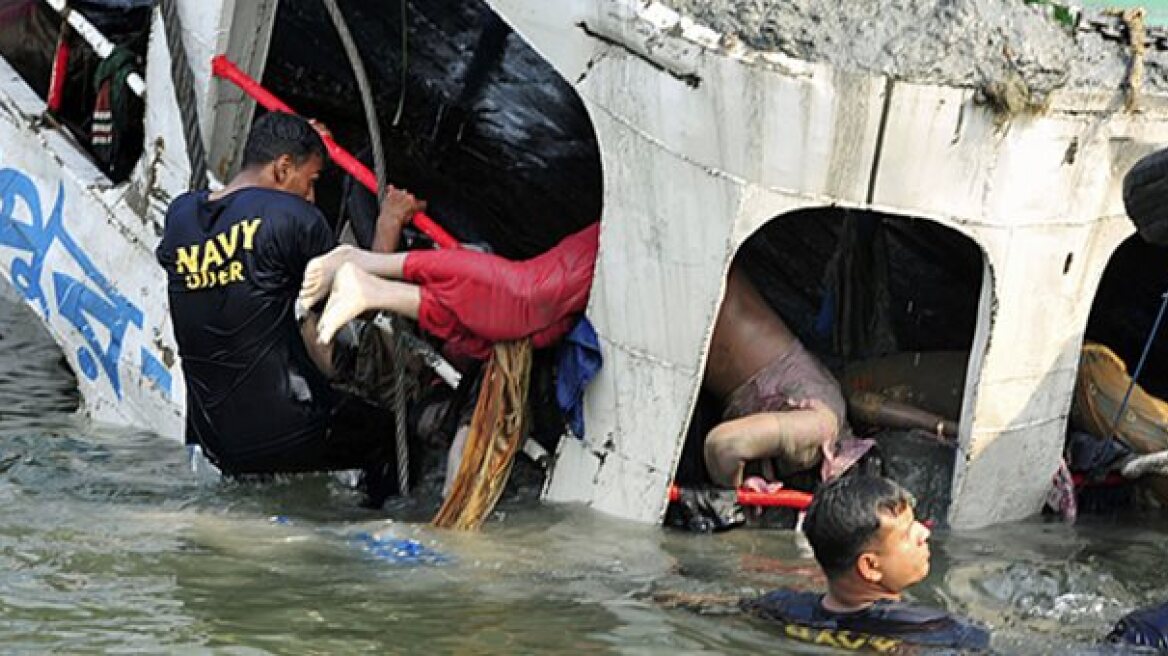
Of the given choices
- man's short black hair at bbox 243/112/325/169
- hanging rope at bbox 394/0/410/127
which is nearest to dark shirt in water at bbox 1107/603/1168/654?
man's short black hair at bbox 243/112/325/169

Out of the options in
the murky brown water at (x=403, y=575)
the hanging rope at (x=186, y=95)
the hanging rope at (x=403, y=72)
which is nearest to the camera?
the murky brown water at (x=403, y=575)

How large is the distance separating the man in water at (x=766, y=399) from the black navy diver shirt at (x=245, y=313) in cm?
143

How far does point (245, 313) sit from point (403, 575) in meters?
1.31

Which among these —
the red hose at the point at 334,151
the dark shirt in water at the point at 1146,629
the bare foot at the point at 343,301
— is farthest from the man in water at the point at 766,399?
the dark shirt in water at the point at 1146,629

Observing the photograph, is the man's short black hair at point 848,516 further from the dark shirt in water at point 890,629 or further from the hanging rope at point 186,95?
the hanging rope at point 186,95

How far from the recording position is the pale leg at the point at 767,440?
725 centimetres

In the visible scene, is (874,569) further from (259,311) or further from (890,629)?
(259,311)

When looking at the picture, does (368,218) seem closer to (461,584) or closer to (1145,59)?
(461,584)

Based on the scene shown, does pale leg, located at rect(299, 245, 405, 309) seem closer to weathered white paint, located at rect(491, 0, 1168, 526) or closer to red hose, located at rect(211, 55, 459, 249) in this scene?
red hose, located at rect(211, 55, 459, 249)

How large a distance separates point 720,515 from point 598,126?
1.41 m

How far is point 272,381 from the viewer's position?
24.3ft

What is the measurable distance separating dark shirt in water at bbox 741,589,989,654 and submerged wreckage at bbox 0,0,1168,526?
1.41m

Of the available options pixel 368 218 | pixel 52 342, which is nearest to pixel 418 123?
pixel 368 218

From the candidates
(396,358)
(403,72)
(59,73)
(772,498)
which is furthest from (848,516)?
(59,73)
